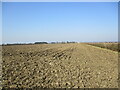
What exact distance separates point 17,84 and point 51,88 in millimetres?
1746

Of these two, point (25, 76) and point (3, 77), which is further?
point (25, 76)

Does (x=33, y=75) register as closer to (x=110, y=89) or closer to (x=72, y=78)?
(x=72, y=78)

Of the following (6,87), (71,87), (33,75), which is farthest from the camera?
(33,75)

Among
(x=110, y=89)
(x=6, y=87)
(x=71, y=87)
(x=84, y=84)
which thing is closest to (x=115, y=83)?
(x=110, y=89)

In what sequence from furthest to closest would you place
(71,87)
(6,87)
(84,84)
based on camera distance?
(84,84) < (71,87) < (6,87)

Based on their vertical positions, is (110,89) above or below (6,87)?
below

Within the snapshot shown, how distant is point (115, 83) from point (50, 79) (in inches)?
163

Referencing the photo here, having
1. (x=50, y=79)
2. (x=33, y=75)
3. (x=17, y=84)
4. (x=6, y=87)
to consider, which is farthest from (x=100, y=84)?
(x=6, y=87)

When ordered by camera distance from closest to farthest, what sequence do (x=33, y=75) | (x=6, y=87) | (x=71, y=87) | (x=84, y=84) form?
(x=6, y=87)
(x=71, y=87)
(x=84, y=84)
(x=33, y=75)

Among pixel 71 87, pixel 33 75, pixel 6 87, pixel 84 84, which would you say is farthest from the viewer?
pixel 33 75

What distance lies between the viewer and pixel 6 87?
20.9 ft

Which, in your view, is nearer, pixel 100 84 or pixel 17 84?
pixel 17 84

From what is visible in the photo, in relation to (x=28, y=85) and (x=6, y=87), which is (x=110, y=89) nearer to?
(x=28, y=85)

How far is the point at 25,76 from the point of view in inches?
315
